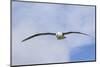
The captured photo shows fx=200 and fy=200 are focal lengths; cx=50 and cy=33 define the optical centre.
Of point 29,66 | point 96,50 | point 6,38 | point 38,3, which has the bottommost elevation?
point 29,66

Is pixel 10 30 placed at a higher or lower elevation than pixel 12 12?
lower

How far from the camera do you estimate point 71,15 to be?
2463 millimetres

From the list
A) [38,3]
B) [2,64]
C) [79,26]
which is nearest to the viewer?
[2,64]

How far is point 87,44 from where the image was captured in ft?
8.31

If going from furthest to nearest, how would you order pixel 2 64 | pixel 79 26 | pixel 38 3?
pixel 79 26 < pixel 38 3 < pixel 2 64

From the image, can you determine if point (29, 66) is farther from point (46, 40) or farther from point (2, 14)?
point (2, 14)

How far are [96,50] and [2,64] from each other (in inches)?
46.7

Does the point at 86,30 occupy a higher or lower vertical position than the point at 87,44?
higher

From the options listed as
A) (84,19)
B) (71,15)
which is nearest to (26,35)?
(71,15)

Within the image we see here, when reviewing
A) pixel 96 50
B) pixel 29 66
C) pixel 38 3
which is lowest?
pixel 29 66

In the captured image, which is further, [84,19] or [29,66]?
[84,19]

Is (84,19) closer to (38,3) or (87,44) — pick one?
(87,44)

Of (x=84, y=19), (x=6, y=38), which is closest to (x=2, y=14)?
(x=6, y=38)

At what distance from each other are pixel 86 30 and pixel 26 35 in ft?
2.55
